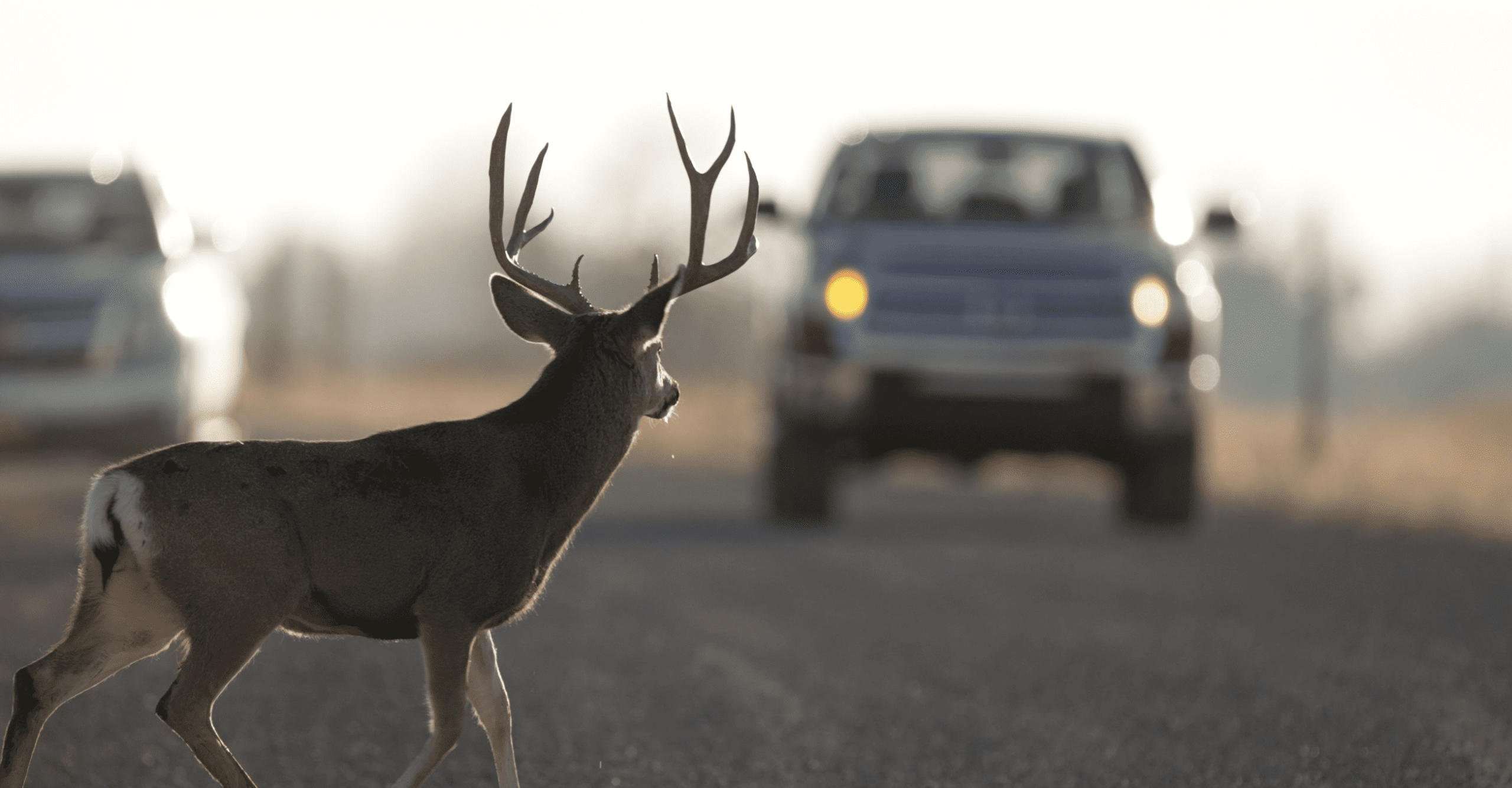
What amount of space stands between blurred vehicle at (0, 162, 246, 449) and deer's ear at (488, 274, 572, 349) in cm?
837

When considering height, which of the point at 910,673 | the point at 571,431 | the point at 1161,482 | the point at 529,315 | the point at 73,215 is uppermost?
the point at 73,215

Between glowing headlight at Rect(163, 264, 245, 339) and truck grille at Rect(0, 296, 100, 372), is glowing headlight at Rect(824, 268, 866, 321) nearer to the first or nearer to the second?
glowing headlight at Rect(163, 264, 245, 339)

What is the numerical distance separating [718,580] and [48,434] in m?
4.95

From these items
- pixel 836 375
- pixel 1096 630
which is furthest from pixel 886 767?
pixel 836 375

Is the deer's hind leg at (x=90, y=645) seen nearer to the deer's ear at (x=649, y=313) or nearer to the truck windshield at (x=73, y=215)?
the deer's ear at (x=649, y=313)

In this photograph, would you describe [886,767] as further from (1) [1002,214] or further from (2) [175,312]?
(2) [175,312]

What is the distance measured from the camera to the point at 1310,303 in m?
26.3

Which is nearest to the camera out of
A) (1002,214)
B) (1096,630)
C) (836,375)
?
(1096,630)

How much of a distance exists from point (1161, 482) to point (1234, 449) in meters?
16.5

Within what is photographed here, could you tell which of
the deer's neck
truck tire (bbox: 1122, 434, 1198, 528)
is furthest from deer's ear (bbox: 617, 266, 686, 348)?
truck tire (bbox: 1122, 434, 1198, 528)

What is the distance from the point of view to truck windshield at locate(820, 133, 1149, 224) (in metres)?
12.2

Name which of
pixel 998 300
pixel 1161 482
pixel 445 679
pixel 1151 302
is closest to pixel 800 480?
pixel 998 300

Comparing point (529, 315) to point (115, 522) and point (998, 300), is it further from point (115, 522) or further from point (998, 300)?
point (998, 300)

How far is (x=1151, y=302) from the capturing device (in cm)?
1146
